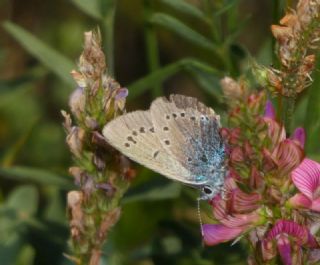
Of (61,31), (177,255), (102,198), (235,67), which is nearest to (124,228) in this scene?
(177,255)

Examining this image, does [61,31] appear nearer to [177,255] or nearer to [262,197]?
[177,255]

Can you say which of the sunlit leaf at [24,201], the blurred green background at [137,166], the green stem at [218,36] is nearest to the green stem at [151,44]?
the blurred green background at [137,166]

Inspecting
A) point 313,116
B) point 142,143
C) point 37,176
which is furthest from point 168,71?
point 142,143

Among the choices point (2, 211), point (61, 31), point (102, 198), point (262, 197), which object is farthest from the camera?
point (61, 31)

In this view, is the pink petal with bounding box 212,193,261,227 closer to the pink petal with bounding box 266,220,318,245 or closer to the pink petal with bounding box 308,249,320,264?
Result: the pink petal with bounding box 266,220,318,245

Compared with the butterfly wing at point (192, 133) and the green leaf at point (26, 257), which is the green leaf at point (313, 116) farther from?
the green leaf at point (26, 257)

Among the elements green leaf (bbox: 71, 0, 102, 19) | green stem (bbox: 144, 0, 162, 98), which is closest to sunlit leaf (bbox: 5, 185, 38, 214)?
green stem (bbox: 144, 0, 162, 98)
